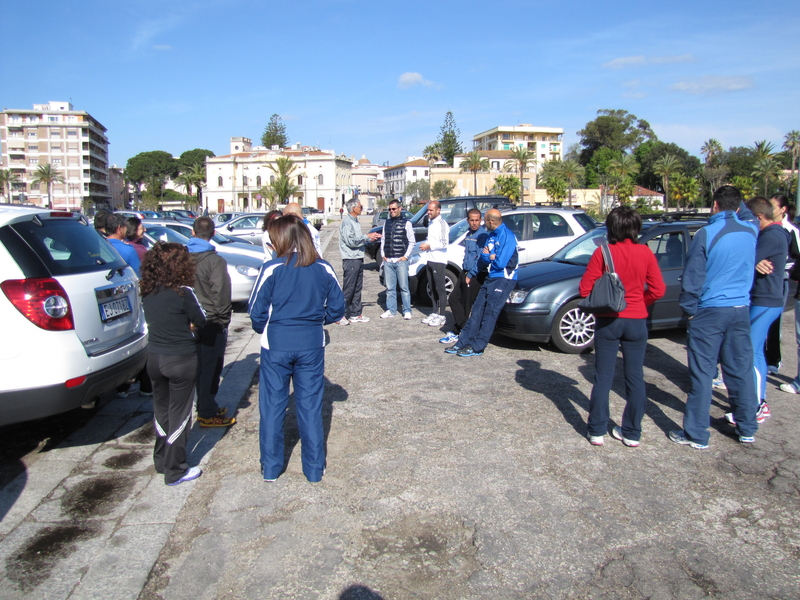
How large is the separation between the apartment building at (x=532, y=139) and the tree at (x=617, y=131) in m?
23.2

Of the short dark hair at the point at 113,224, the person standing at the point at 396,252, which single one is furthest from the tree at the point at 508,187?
the short dark hair at the point at 113,224

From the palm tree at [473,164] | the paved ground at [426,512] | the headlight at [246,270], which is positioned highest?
the palm tree at [473,164]

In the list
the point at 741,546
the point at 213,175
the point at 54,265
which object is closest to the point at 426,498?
the point at 741,546

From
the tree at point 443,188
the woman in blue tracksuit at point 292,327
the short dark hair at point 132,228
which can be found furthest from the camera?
the tree at point 443,188

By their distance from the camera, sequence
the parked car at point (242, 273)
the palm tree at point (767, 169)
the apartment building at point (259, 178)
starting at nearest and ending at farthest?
the parked car at point (242, 273), the palm tree at point (767, 169), the apartment building at point (259, 178)

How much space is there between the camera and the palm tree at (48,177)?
84.6 metres

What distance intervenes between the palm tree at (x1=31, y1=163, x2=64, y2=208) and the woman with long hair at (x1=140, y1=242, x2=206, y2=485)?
88.8 metres

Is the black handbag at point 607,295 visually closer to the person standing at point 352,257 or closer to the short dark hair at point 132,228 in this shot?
the short dark hair at point 132,228

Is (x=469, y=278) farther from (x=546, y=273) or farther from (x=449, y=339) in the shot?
(x=546, y=273)

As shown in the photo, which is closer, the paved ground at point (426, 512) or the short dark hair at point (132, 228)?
the paved ground at point (426, 512)

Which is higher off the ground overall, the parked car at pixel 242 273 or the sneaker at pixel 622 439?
the parked car at pixel 242 273

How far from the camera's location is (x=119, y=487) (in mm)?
A: 3863

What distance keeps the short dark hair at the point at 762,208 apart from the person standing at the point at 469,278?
286 cm

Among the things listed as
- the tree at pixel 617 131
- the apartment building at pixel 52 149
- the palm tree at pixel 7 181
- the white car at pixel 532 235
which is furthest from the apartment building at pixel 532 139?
the white car at pixel 532 235
